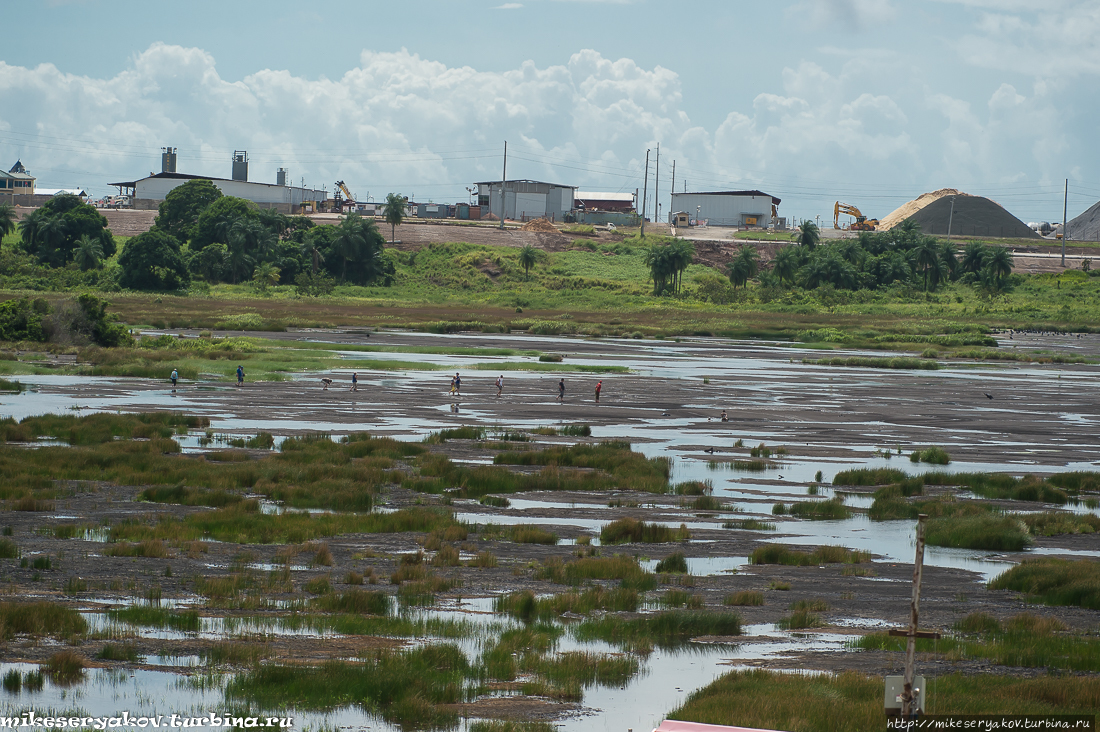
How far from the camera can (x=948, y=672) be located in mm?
17969

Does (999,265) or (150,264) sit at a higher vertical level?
(999,265)

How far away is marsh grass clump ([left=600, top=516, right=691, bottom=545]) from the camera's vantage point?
27.8m

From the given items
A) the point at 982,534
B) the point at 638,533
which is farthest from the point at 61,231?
the point at 982,534

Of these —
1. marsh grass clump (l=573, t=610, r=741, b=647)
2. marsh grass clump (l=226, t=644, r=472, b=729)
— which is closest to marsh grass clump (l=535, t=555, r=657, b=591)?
marsh grass clump (l=573, t=610, r=741, b=647)

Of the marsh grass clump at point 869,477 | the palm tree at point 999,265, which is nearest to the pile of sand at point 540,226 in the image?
the palm tree at point 999,265

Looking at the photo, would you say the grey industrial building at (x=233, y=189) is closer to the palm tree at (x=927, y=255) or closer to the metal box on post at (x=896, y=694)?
the palm tree at (x=927, y=255)

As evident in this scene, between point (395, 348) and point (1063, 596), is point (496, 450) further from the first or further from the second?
point (395, 348)

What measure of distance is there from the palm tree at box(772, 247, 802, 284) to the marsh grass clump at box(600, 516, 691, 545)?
4899 inches

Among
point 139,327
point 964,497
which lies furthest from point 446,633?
point 139,327

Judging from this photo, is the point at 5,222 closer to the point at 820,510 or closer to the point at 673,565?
the point at 820,510

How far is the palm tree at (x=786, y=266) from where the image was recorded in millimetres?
148625

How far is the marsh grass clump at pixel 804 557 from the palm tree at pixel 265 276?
386 ft

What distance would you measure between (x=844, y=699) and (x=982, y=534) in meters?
15.0

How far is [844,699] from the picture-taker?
15859 mm
